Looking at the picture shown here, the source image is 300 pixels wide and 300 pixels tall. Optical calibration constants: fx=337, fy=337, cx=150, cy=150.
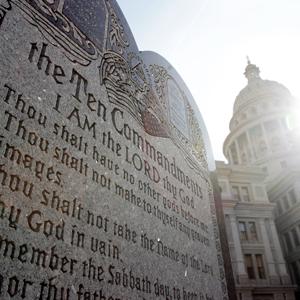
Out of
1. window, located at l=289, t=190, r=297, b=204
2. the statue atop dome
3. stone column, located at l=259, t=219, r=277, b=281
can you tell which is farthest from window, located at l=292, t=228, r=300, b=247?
the statue atop dome

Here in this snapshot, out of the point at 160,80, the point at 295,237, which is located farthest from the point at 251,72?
the point at 160,80

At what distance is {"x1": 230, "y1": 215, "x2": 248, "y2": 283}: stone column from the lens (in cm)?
2411

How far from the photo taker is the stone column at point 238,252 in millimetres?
24109

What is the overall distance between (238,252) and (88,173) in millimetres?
25224

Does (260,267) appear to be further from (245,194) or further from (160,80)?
(160,80)

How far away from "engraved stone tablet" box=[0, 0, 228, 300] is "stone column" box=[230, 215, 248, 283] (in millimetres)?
22711

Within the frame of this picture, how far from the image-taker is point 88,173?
6.74ft

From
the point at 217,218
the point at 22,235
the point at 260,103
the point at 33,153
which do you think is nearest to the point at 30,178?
the point at 33,153

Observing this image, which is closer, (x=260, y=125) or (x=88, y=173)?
(x=88, y=173)

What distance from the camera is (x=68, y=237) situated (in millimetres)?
1747

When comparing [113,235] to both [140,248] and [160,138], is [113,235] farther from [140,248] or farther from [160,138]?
[160,138]

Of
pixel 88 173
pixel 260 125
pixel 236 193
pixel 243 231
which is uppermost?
pixel 260 125

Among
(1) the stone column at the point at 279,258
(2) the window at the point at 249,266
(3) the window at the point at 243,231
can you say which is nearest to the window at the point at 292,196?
(1) the stone column at the point at 279,258

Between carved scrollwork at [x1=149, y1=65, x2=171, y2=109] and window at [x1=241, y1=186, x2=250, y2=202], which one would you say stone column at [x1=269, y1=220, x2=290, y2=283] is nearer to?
window at [x1=241, y1=186, x2=250, y2=202]
